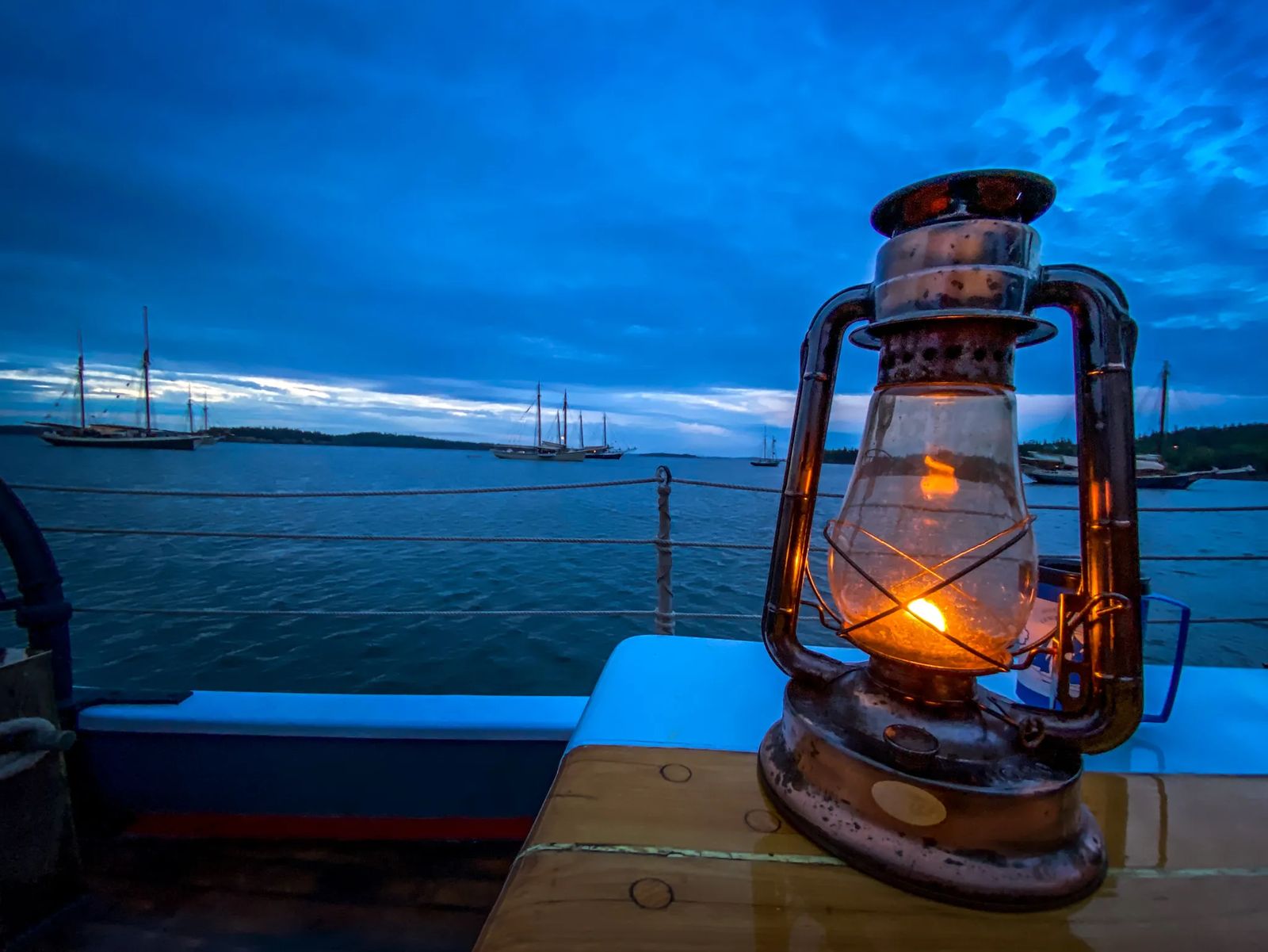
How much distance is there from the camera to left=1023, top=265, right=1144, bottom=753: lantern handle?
0.57m

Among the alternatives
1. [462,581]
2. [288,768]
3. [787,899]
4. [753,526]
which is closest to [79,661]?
[462,581]

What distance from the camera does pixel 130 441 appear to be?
55219 millimetres

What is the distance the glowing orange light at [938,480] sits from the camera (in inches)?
26.0

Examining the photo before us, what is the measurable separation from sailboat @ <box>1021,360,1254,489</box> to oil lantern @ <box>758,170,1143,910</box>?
0.28 ft

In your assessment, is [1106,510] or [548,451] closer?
[1106,510]

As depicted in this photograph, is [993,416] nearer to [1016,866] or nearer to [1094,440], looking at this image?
[1094,440]

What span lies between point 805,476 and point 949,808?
383mm

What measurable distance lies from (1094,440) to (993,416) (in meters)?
0.09

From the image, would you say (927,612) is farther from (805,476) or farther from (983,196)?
(983,196)

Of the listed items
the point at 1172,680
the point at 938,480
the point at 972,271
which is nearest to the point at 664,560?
the point at 1172,680

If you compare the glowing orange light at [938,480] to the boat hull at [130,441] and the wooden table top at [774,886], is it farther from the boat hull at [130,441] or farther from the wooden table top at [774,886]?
the boat hull at [130,441]

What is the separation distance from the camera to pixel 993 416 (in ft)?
2.08

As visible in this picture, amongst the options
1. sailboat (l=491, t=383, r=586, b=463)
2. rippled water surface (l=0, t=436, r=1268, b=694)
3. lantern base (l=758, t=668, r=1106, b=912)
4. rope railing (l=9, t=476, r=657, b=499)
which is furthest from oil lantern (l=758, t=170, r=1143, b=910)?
sailboat (l=491, t=383, r=586, b=463)

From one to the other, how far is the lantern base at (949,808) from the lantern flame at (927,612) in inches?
3.6
